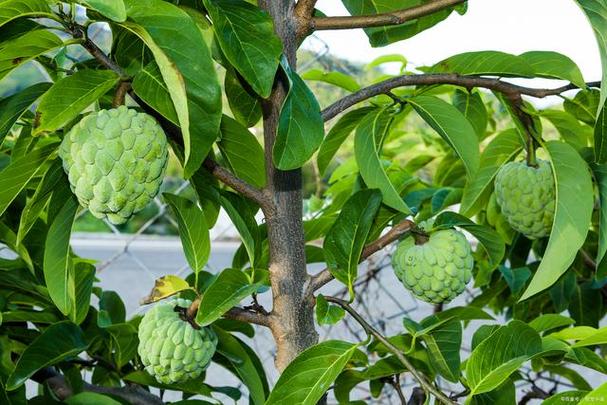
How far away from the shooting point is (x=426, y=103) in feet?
3.26

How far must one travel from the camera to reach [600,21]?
0.68 meters

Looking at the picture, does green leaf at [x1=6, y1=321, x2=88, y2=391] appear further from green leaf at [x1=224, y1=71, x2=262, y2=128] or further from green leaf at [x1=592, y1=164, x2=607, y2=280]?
green leaf at [x1=592, y1=164, x2=607, y2=280]

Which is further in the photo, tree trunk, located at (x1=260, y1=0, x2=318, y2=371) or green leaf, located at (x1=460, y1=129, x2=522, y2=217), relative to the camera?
green leaf, located at (x1=460, y1=129, x2=522, y2=217)

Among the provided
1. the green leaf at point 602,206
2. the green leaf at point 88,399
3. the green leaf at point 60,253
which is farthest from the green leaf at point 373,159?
the green leaf at point 88,399

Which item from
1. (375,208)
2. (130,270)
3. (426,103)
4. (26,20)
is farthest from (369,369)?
(130,270)

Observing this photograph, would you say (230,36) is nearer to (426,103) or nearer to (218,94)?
(218,94)

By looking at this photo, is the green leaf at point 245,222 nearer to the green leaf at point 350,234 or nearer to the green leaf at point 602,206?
→ the green leaf at point 350,234

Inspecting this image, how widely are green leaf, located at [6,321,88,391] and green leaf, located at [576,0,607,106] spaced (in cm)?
72

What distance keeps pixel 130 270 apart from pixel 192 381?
4181 mm

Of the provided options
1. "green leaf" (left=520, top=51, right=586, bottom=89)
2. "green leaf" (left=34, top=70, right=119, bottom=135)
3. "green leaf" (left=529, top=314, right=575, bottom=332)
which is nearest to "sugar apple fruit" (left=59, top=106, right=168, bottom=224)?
"green leaf" (left=34, top=70, right=119, bottom=135)

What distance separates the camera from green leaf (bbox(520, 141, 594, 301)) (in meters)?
0.86

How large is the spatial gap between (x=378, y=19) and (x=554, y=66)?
0.22 meters

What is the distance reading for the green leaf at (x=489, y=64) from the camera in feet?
3.13

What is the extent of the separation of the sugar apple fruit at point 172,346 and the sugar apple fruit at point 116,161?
0.20 metres
